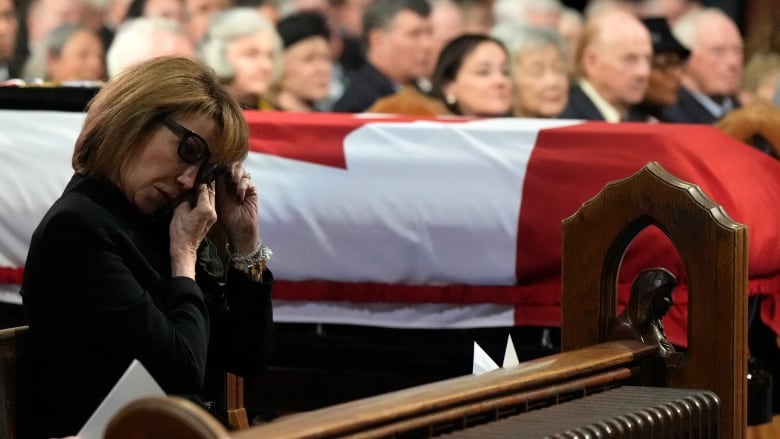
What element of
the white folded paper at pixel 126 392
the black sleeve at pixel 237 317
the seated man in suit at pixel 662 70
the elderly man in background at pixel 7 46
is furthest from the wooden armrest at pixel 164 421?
the elderly man in background at pixel 7 46

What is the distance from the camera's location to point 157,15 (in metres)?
5.90

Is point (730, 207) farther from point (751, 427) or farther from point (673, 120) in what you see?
point (673, 120)

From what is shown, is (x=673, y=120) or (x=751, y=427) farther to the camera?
(x=673, y=120)

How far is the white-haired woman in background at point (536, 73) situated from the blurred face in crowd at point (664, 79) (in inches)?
15.5

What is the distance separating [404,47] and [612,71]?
94 centimetres

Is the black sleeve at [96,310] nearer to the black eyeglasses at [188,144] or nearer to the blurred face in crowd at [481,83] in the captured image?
the black eyeglasses at [188,144]

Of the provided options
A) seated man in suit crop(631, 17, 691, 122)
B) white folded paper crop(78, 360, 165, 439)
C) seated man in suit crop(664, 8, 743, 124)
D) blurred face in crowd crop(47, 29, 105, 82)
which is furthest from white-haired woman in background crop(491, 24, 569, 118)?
white folded paper crop(78, 360, 165, 439)

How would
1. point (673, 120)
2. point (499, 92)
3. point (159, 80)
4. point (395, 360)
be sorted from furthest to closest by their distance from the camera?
1. point (673, 120)
2. point (499, 92)
3. point (395, 360)
4. point (159, 80)

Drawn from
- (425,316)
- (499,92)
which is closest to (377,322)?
(425,316)

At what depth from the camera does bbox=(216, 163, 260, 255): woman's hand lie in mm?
2123

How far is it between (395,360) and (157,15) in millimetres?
3029

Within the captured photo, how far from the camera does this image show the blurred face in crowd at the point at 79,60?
5.75 meters

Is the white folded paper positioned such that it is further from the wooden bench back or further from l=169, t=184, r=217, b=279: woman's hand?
the wooden bench back

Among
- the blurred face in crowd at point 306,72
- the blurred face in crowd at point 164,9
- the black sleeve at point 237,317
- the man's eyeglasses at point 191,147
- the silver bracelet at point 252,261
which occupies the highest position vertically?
the man's eyeglasses at point 191,147
